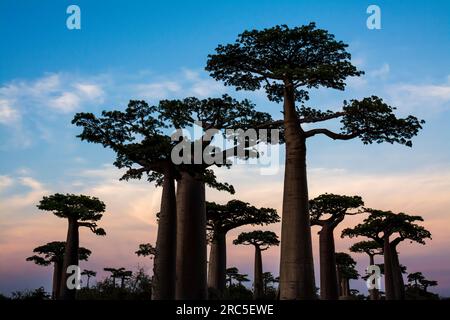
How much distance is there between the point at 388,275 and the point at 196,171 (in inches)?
637

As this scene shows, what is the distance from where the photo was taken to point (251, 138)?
16484mm

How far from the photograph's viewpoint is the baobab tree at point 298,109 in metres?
13.0

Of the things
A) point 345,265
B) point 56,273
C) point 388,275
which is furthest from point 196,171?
point 345,265

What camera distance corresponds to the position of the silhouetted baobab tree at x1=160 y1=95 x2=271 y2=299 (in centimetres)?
1639

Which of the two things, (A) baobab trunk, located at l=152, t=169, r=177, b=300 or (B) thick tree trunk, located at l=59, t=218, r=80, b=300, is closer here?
(A) baobab trunk, located at l=152, t=169, r=177, b=300

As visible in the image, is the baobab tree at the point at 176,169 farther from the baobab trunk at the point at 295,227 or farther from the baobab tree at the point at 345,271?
the baobab tree at the point at 345,271

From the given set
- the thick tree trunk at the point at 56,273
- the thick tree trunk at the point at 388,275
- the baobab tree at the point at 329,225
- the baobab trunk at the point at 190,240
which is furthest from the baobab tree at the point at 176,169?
the thick tree trunk at the point at 56,273

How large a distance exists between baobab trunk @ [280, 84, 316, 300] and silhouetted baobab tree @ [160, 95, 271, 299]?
8.55 ft

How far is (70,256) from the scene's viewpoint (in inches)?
938

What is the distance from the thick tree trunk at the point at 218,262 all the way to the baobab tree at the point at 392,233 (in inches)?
336

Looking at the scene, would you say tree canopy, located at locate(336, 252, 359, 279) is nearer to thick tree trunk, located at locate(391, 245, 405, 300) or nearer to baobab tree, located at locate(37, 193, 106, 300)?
thick tree trunk, located at locate(391, 245, 405, 300)

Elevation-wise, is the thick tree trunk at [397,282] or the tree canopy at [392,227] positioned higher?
the tree canopy at [392,227]

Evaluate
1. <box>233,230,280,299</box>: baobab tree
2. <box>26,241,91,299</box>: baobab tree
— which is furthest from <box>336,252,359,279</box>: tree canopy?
<box>26,241,91,299</box>: baobab tree
